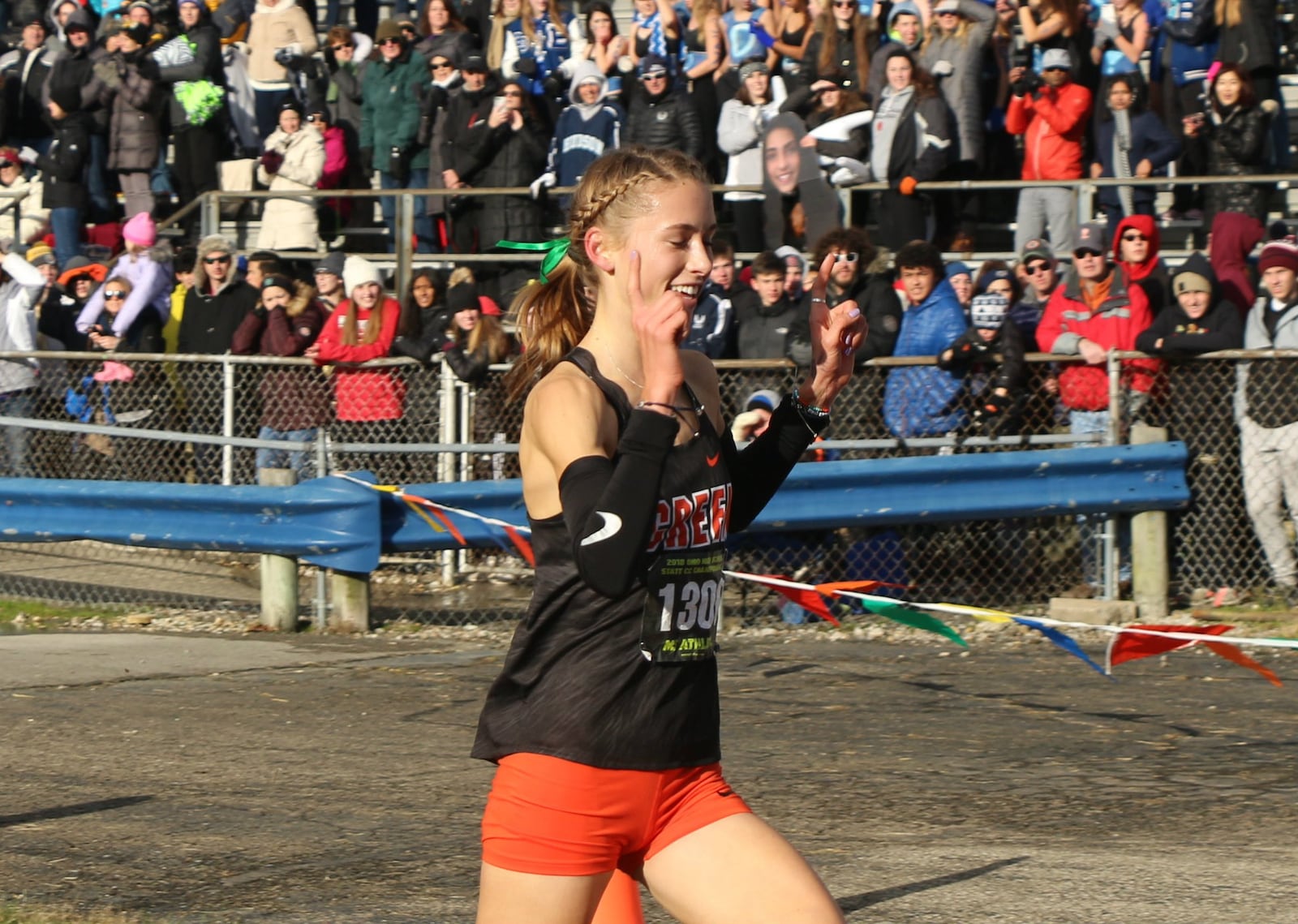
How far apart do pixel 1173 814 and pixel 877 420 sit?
174 inches

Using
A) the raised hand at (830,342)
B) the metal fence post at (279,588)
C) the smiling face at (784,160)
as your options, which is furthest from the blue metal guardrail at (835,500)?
the raised hand at (830,342)

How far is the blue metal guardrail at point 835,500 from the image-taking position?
975cm

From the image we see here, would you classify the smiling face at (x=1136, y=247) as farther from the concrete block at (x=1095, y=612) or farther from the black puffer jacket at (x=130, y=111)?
the black puffer jacket at (x=130, y=111)

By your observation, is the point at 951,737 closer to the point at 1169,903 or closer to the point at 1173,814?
the point at 1173,814

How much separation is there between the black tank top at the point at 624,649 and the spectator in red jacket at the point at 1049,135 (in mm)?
9644

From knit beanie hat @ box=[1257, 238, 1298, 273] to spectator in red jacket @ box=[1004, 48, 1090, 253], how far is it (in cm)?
242

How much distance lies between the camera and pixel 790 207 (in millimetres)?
13062

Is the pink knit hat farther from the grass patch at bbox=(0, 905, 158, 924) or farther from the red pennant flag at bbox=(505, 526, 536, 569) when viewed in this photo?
the grass patch at bbox=(0, 905, 158, 924)

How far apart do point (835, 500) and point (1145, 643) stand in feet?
14.2

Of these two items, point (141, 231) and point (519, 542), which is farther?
point (141, 231)

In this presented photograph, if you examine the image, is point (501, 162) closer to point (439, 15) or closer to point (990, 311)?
point (439, 15)

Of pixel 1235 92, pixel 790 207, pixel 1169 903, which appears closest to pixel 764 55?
pixel 790 207

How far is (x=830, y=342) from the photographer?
361 centimetres

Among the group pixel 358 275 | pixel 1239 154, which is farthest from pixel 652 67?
pixel 1239 154
